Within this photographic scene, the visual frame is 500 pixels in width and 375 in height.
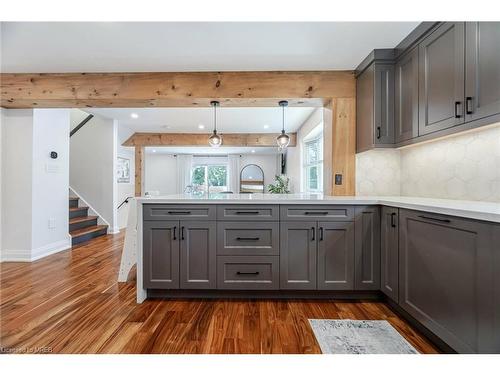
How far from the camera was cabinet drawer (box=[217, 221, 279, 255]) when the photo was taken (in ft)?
7.42

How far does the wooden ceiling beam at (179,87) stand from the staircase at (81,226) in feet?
7.84

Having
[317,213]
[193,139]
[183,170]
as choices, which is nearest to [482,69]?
[317,213]

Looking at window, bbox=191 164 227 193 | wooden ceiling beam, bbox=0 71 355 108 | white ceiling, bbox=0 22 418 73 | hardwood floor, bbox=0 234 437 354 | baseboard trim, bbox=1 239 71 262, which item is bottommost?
hardwood floor, bbox=0 234 437 354

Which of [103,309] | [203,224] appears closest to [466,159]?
[203,224]

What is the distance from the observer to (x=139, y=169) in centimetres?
669

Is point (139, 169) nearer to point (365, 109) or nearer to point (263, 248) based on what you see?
point (263, 248)

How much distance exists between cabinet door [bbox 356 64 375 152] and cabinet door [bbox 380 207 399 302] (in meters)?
0.84

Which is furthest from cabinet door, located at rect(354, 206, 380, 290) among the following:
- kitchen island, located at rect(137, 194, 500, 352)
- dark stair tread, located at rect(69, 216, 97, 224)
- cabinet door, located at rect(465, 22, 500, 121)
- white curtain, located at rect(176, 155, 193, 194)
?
white curtain, located at rect(176, 155, 193, 194)

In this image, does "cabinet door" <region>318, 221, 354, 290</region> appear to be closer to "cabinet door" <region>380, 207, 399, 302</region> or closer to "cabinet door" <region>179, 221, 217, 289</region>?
"cabinet door" <region>380, 207, 399, 302</region>

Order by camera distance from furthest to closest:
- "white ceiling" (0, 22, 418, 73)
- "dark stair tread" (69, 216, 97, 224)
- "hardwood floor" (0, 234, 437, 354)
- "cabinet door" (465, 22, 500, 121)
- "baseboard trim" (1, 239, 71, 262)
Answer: "dark stair tread" (69, 216, 97, 224) → "baseboard trim" (1, 239, 71, 262) → "white ceiling" (0, 22, 418, 73) → "hardwood floor" (0, 234, 437, 354) → "cabinet door" (465, 22, 500, 121)

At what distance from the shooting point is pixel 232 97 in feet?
9.71

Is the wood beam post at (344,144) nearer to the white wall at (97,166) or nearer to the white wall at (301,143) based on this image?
the white wall at (301,143)

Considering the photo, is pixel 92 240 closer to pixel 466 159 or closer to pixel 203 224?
pixel 203 224
